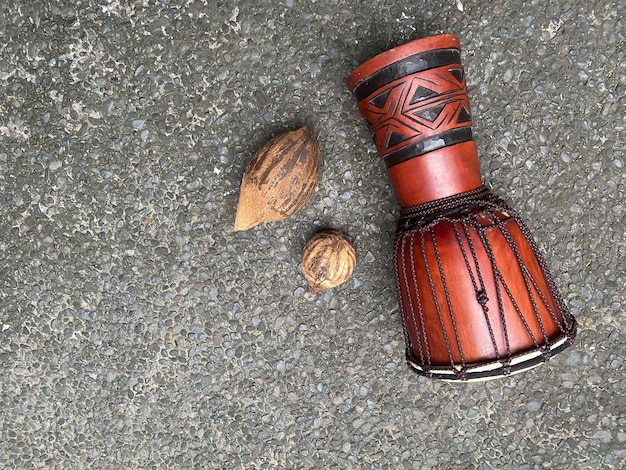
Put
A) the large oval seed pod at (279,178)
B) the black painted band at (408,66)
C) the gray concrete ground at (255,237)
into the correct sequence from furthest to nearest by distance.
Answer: the gray concrete ground at (255,237) < the large oval seed pod at (279,178) < the black painted band at (408,66)

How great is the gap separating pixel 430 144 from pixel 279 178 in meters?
0.41

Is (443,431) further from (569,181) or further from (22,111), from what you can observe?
(22,111)

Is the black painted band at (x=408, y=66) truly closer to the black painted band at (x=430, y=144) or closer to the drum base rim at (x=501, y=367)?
the black painted band at (x=430, y=144)

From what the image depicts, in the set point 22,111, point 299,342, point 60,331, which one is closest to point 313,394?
point 299,342

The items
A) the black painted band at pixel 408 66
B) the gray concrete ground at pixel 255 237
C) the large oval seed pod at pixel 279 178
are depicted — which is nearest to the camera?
the black painted band at pixel 408 66

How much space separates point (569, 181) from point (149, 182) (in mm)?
1267

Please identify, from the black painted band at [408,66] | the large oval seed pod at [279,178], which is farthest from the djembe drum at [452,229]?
the large oval seed pod at [279,178]

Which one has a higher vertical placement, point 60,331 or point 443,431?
point 60,331

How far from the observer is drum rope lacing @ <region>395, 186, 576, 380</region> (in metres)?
1.34

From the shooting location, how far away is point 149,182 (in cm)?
170

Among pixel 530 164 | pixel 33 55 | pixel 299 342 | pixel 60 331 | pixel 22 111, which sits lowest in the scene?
pixel 299 342

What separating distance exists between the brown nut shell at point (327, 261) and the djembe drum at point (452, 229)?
24cm

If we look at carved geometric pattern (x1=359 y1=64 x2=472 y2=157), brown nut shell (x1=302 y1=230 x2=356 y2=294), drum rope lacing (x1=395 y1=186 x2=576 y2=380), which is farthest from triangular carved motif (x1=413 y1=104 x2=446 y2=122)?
brown nut shell (x1=302 y1=230 x2=356 y2=294)

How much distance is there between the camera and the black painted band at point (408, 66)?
1.31 meters
